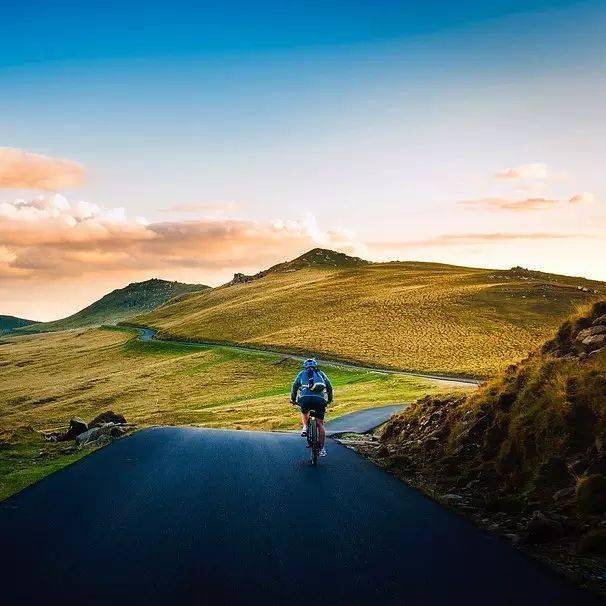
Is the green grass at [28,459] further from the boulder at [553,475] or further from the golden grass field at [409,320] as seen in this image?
the golden grass field at [409,320]

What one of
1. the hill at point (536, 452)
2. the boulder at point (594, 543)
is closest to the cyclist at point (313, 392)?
the hill at point (536, 452)

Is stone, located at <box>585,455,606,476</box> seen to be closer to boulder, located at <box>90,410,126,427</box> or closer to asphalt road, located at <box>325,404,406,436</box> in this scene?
asphalt road, located at <box>325,404,406,436</box>

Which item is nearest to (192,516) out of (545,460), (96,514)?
(96,514)

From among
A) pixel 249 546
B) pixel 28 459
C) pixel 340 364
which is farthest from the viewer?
pixel 340 364

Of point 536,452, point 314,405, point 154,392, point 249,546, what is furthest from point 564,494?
point 154,392

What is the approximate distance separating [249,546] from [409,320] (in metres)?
87.4

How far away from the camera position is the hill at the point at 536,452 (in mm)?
9438

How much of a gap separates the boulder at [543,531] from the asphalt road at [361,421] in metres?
17.2

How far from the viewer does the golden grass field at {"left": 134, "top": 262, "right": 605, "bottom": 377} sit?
234ft

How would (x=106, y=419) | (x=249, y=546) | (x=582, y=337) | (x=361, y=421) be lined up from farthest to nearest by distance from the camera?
(x=361, y=421) → (x=106, y=419) → (x=582, y=337) → (x=249, y=546)

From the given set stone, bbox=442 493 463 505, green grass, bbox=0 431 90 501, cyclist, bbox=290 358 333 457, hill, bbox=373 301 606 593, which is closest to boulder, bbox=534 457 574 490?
hill, bbox=373 301 606 593

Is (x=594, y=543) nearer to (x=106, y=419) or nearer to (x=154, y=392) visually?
(x=106, y=419)

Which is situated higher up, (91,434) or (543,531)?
(543,531)

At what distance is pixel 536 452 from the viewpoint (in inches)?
472
